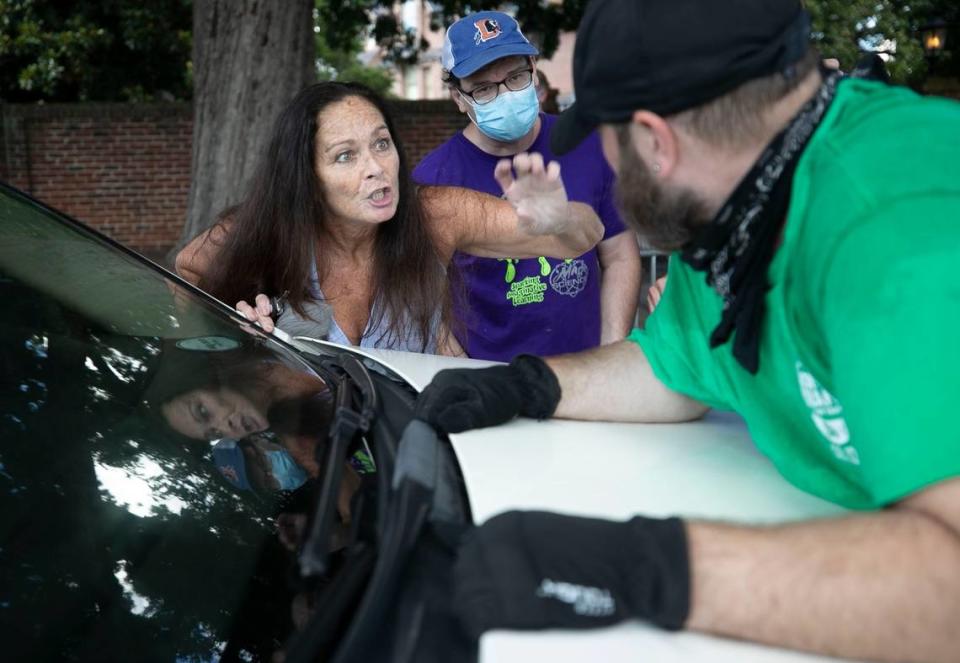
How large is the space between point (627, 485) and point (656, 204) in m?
0.41

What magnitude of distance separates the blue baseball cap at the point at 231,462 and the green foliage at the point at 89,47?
12732 millimetres

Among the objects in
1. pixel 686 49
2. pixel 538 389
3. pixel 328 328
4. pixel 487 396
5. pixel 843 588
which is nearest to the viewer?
pixel 843 588

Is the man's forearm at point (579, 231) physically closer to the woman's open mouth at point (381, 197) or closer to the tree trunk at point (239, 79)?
the woman's open mouth at point (381, 197)

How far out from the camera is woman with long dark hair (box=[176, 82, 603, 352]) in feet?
8.71

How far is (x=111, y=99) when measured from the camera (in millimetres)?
14734

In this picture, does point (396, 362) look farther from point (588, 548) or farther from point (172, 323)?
point (588, 548)

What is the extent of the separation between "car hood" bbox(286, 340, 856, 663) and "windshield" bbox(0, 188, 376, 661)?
0.71ft

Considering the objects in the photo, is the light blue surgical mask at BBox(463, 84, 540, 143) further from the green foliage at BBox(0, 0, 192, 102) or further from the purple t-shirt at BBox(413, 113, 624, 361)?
the green foliage at BBox(0, 0, 192, 102)

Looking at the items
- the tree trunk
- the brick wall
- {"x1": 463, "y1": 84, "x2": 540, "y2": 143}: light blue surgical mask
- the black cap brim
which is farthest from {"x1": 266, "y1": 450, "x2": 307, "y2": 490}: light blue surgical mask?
the brick wall

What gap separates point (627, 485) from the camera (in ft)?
4.67

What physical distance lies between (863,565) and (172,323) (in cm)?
139

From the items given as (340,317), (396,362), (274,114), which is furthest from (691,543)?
(274,114)

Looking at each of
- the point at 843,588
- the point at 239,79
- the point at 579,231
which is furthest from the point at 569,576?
the point at 239,79

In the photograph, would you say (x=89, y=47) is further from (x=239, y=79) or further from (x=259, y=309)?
(x=259, y=309)
